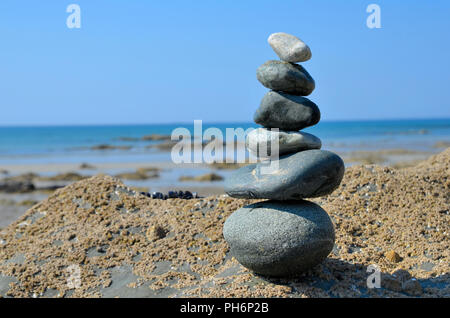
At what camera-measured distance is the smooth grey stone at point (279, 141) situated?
18.7 feet

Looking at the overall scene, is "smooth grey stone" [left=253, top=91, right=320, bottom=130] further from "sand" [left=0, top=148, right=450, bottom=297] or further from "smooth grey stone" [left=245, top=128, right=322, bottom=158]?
"sand" [left=0, top=148, right=450, bottom=297]

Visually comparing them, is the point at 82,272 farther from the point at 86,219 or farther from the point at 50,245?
the point at 86,219

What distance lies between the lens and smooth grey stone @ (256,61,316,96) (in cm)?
566

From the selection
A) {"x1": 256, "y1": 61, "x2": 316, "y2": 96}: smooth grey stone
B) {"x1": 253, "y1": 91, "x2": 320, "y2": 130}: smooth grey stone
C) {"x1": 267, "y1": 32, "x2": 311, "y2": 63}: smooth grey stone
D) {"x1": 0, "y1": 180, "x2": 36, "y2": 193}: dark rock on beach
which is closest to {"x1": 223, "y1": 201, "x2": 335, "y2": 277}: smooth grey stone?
{"x1": 253, "y1": 91, "x2": 320, "y2": 130}: smooth grey stone

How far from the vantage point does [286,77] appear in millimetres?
5641

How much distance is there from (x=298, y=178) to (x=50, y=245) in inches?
192

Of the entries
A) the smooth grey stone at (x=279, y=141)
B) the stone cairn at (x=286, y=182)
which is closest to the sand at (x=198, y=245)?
the stone cairn at (x=286, y=182)

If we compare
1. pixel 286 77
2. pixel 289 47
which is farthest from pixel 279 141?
pixel 289 47

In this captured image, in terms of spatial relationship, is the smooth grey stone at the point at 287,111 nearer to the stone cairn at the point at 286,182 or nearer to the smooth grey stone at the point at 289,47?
the stone cairn at the point at 286,182

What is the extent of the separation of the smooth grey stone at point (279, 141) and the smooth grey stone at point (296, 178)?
13 cm

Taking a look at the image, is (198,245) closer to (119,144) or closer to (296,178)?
(296,178)

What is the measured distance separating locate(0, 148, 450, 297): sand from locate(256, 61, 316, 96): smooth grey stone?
236 cm
